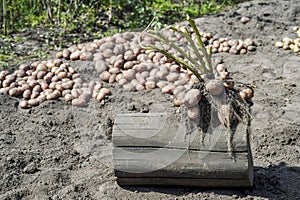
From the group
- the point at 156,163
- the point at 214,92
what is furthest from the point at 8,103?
the point at 214,92

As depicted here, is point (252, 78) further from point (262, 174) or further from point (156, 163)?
point (156, 163)

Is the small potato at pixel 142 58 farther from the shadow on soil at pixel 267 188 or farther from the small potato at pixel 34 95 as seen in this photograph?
the shadow on soil at pixel 267 188

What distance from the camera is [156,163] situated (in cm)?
305

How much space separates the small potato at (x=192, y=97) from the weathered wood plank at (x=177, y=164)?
26 cm

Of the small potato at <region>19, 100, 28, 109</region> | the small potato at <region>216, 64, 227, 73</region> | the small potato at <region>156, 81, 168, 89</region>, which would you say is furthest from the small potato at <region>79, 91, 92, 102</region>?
the small potato at <region>216, 64, 227, 73</region>

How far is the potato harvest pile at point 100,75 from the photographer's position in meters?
4.22

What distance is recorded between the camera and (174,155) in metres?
3.02

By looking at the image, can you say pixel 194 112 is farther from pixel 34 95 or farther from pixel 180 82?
pixel 34 95

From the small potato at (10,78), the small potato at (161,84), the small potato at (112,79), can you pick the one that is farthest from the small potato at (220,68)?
the small potato at (10,78)

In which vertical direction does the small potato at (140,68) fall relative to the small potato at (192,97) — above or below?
below

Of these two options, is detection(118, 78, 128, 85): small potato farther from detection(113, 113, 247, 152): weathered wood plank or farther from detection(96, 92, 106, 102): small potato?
detection(113, 113, 247, 152): weathered wood plank

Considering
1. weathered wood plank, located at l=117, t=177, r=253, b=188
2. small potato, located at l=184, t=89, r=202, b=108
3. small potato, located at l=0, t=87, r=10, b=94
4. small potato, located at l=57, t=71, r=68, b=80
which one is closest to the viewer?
small potato, located at l=184, t=89, r=202, b=108

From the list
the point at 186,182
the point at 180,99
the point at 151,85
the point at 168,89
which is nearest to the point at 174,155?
the point at 186,182

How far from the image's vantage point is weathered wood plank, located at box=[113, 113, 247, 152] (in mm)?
2949
